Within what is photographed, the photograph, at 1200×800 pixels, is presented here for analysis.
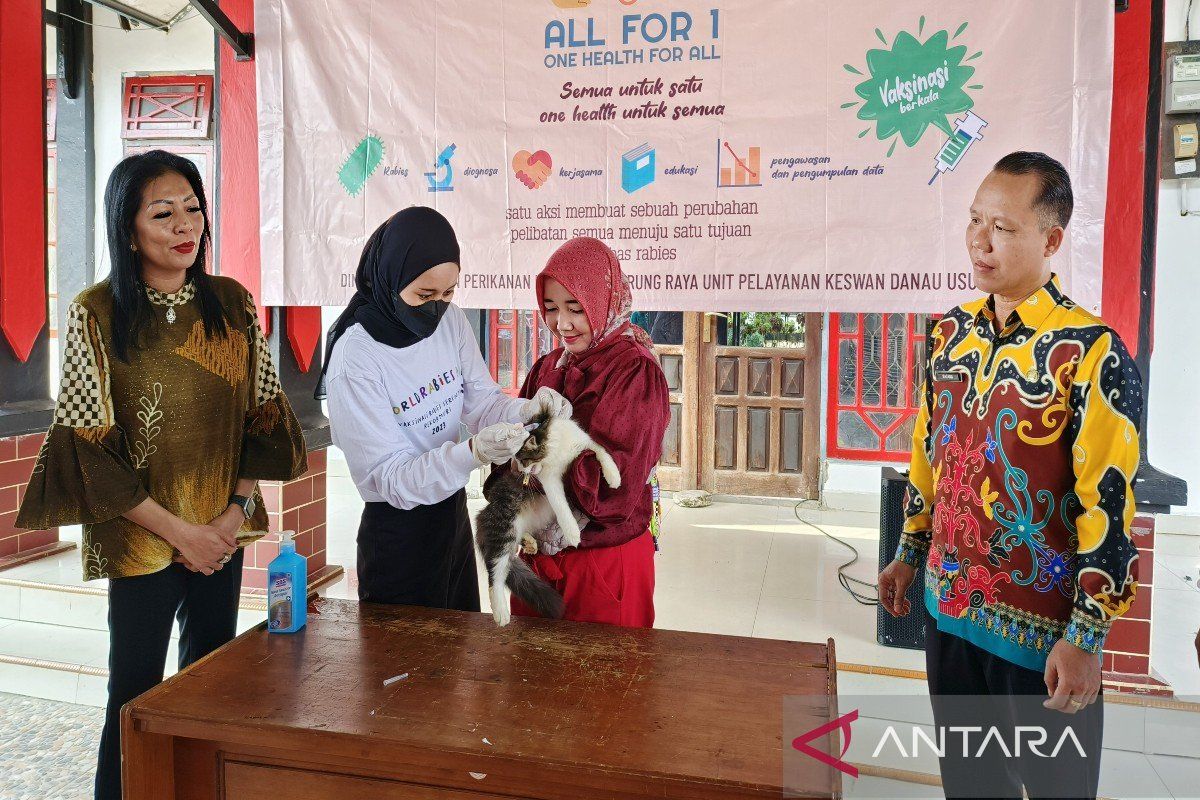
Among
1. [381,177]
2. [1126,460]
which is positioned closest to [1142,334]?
[1126,460]

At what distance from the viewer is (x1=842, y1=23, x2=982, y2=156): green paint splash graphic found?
260cm

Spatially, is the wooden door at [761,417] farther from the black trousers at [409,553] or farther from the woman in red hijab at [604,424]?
the black trousers at [409,553]

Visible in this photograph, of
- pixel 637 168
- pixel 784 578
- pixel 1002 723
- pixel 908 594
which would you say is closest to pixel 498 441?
pixel 1002 723

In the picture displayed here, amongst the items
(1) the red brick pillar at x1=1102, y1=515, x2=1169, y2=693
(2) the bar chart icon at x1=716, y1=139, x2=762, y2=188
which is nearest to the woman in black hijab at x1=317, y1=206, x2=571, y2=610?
(2) the bar chart icon at x1=716, y1=139, x2=762, y2=188

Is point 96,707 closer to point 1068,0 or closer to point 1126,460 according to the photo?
point 1126,460

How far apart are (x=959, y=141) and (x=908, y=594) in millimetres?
1789

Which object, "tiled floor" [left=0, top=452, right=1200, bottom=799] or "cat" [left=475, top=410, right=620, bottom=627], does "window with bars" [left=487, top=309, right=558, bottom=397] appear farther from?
"cat" [left=475, top=410, right=620, bottom=627]

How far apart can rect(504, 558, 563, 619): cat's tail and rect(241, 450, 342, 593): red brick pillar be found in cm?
195

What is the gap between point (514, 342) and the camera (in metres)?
7.07

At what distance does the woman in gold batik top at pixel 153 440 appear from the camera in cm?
173

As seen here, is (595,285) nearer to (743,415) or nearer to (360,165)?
(360,165)

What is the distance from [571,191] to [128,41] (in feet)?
16.2

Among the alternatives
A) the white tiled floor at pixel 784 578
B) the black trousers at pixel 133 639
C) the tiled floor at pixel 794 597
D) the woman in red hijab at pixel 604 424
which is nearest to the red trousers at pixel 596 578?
the woman in red hijab at pixel 604 424

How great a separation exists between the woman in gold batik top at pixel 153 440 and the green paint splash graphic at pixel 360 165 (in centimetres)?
128
